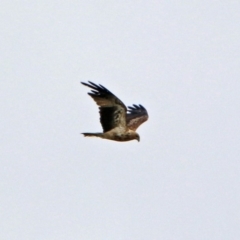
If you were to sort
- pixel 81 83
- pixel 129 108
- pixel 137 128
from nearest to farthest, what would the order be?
pixel 81 83, pixel 137 128, pixel 129 108

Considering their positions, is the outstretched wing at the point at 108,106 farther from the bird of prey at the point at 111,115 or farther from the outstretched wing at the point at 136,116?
the outstretched wing at the point at 136,116

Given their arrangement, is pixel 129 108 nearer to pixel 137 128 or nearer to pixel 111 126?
pixel 137 128

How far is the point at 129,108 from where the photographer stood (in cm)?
2117

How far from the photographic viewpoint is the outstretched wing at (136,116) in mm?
19750

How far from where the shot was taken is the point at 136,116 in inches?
807

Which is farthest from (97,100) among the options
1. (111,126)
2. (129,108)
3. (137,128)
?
(129,108)

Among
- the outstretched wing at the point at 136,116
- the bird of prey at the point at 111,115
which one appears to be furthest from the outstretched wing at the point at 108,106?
the outstretched wing at the point at 136,116

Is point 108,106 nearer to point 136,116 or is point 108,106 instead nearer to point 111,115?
point 111,115

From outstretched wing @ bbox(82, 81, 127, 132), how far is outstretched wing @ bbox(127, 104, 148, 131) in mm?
1752

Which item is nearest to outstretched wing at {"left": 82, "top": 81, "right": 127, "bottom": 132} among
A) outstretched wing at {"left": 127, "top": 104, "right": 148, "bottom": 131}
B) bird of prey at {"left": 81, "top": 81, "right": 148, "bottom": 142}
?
bird of prey at {"left": 81, "top": 81, "right": 148, "bottom": 142}

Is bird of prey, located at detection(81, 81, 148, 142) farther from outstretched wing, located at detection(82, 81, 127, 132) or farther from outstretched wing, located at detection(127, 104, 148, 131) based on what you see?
outstretched wing, located at detection(127, 104, 148, 131)

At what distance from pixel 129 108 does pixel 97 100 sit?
3.70 metres

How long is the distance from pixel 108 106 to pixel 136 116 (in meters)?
3.07

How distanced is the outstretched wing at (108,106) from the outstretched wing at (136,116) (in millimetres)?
1752
